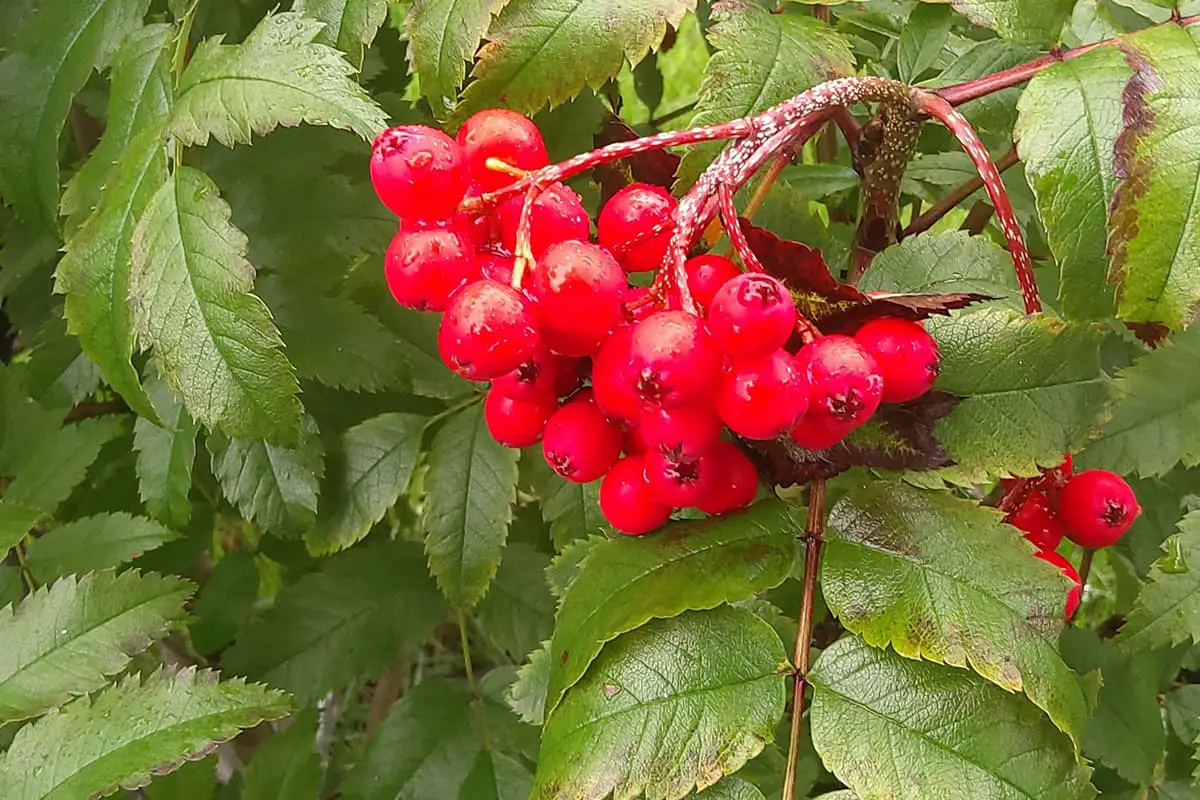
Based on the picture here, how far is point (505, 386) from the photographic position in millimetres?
586

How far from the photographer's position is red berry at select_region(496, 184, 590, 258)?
55cm

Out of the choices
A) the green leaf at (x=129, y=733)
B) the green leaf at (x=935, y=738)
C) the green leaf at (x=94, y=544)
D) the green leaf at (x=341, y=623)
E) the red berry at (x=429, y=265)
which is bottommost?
the green leaf at (x=341, y=623)

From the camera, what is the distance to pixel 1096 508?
0.66 m

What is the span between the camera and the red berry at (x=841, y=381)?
50cm

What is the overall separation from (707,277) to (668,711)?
0.80ft

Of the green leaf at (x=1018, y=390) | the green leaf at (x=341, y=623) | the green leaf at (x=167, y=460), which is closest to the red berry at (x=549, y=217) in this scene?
the green leaf at (x=1018, y=390)

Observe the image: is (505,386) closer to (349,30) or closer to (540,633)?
(349,30)

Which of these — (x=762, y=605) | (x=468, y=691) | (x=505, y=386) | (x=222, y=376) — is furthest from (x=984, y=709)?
(x=468, y=691)

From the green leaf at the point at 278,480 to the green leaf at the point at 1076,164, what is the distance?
60 centimetres

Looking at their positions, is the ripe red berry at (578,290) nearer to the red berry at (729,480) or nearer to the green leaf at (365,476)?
the red berry at (729,480)

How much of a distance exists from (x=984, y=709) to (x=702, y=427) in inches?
9.1

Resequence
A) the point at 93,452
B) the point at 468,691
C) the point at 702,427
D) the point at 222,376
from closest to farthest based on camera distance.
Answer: the point at 702,427 → the point at 222,376 → the point at 93,452 → the point at 468,691

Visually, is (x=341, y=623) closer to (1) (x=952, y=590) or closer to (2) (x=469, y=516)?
(2) (x=469, y=516)

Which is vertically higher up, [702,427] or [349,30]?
[349,30]
